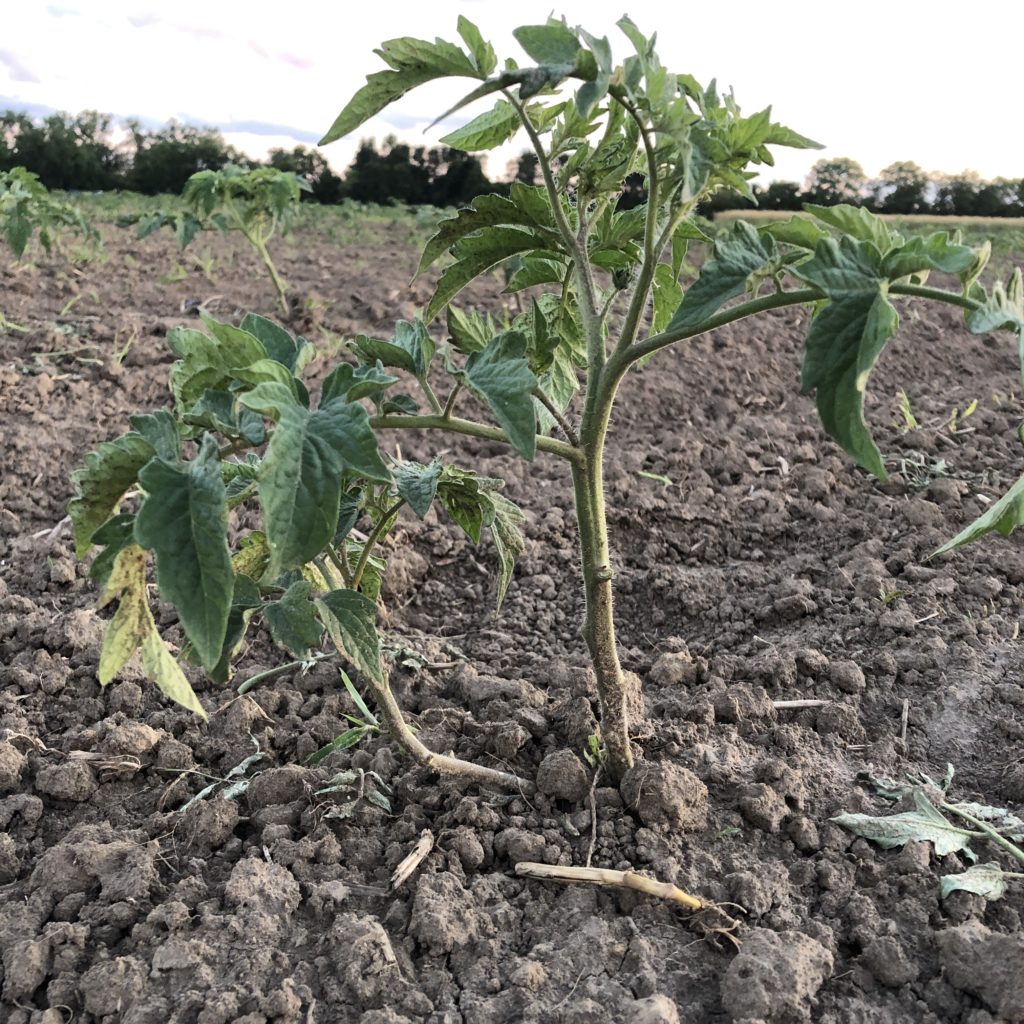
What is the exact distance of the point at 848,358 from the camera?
1105mm

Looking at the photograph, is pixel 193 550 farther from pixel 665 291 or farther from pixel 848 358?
pixel 665 291

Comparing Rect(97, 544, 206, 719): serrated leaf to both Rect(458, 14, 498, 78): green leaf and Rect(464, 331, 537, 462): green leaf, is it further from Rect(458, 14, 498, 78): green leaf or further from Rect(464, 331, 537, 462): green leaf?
Rect(458, 14, 498, 78): green leaf

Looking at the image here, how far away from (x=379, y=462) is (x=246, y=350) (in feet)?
0.86

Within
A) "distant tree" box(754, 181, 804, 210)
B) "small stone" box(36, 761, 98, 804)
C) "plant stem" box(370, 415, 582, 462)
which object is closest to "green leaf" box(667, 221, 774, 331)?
"plant stem" box(370, 415, 582, 462)

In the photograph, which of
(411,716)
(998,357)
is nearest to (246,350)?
(411,716)

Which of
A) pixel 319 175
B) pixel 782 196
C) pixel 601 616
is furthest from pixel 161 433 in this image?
pixel 319 175

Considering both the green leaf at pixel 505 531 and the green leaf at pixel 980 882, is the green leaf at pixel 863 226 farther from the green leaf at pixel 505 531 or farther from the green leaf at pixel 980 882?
the green leaf at pixel 980 882

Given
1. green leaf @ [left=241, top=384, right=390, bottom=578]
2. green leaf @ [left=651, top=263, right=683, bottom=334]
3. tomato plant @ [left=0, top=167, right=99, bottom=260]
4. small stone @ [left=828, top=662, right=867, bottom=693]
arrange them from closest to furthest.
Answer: green leaf @ [left=241, top=384, right=390, bottom=578], green leaf @ [left=651, top=263, right=683, bottom=334], small stone @ [left=828, top=662, right=867, bottom=693], tomato plant @ [left=0, top=167, right=99, bottom=260]

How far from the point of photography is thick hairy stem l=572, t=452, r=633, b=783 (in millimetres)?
1536

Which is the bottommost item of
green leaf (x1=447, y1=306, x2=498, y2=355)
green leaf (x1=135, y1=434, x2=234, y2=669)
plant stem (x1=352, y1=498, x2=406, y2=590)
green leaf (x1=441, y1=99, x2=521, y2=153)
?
plant stem (x1=352, y1=498, x2=406, y2=590)

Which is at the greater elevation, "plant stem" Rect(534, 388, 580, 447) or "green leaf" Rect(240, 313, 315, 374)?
"green leaf" Rect(240, 313, 315, 374)

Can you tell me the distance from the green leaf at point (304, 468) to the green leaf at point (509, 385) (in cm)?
17

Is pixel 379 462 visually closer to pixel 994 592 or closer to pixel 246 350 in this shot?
pixel 246 350

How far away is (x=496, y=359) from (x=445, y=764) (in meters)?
0.81
